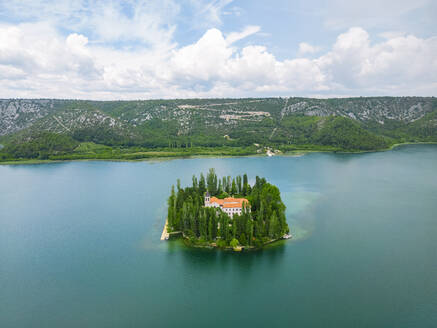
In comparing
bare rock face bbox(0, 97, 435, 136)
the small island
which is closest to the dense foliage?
bare rock face bbox(0, 97, 435, 136)

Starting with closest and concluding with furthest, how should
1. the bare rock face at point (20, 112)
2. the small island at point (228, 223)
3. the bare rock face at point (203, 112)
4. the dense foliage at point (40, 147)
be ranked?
the small island at point (228, 223) → the dense foliage at point (40, 147) → the bare rock face at point (203, 112) → the bare rock face at point (20, 112)

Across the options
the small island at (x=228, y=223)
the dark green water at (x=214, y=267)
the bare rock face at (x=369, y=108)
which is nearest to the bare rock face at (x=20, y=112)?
the dark green water at (x=214, y=267)

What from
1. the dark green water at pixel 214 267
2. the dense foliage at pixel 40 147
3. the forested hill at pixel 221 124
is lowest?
the dark green water at pixel 214 267

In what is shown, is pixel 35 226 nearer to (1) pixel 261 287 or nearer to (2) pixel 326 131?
(1) pixel 261 287

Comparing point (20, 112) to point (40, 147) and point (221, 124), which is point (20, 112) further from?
point (221, 124)

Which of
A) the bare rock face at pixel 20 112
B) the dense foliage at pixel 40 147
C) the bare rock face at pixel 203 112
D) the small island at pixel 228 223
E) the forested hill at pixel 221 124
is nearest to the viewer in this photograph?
the small island at pixel 228 223

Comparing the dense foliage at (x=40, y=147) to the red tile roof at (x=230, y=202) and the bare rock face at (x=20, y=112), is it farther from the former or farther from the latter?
the red tile roof at (x=230, y=202)

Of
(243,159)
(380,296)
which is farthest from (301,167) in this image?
(380,296)
